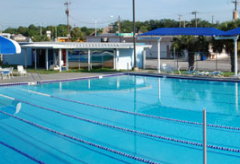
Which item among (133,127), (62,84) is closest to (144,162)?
(133,127)

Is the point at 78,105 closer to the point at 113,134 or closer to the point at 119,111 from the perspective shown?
the point at 119,111

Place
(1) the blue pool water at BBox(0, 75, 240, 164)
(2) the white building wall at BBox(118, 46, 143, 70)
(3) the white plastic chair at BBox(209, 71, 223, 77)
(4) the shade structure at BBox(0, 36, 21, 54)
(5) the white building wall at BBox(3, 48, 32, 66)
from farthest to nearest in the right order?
1. (5) the white building wall at BBox(3, 48, 32, 66)
2. (2) the white building wall at BBox(118, 46, 143, 70)
3. (3) the white plastic chair at BBox(209, 71, 223, 77)
4. (4) the shade structure at BBox(0, 36, 21, 54)
5. (1) the blue pool water at BBox(0, 75, 240, 164)

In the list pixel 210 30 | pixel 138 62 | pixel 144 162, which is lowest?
pixel 144 162

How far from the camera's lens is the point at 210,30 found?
22.3 meters

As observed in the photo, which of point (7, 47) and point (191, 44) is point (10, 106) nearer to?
point (7, 47)

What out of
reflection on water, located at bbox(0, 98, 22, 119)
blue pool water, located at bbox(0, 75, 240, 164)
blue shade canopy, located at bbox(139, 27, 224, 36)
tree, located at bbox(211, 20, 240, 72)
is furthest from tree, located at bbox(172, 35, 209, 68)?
reflection on water, located at bbox(0, 98, 22, 119)

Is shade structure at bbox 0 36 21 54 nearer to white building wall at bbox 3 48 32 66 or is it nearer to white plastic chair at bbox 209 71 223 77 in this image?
white plastic chair at bbox 209 71 223 77

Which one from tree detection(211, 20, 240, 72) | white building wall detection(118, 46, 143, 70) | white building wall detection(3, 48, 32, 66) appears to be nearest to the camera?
tree detection(211, 20, 240, 72)

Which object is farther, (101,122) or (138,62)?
(138,62)

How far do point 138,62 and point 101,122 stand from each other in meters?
18.5

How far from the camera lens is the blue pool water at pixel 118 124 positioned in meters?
8.34

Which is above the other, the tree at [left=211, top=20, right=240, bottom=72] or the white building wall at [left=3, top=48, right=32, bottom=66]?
the tree at [left=211, top=20, right=240, bottom=72]

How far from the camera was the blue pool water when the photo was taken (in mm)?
8344

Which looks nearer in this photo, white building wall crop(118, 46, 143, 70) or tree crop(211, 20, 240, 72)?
tree crop(211, 20, 240, 72)
